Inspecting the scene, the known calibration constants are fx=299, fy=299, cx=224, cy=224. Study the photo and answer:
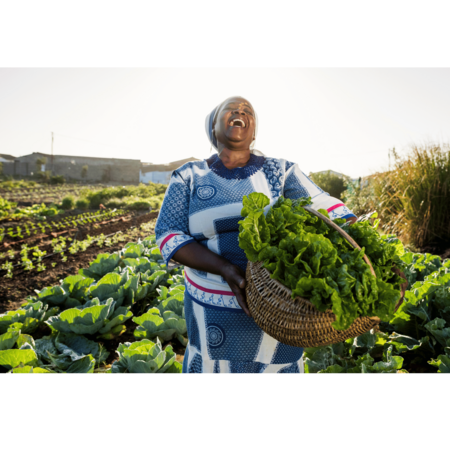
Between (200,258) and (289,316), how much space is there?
1.28ft

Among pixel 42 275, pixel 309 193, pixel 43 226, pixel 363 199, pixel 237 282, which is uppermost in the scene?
pixel 363 199

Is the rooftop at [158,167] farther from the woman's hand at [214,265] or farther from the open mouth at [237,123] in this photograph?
the woman's hand at [214,265]

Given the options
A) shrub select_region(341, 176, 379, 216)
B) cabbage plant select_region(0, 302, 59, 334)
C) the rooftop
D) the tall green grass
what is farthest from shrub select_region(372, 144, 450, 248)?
the rooftop

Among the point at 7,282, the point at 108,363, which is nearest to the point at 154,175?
the point at 7,282

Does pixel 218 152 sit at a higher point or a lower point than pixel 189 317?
higher

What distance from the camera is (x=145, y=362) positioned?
1.75 metres

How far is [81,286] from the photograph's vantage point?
10.1 ft

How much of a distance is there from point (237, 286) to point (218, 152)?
653 mm

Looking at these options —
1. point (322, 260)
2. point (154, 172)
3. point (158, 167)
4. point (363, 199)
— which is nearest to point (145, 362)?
point (322, 260)

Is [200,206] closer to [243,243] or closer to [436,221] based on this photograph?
[243,243]

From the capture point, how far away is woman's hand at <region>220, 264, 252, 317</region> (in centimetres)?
101

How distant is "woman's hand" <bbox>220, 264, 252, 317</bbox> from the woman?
104 mm

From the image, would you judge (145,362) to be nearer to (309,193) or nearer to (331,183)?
(309,193)

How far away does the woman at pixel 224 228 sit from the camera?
1.19m
